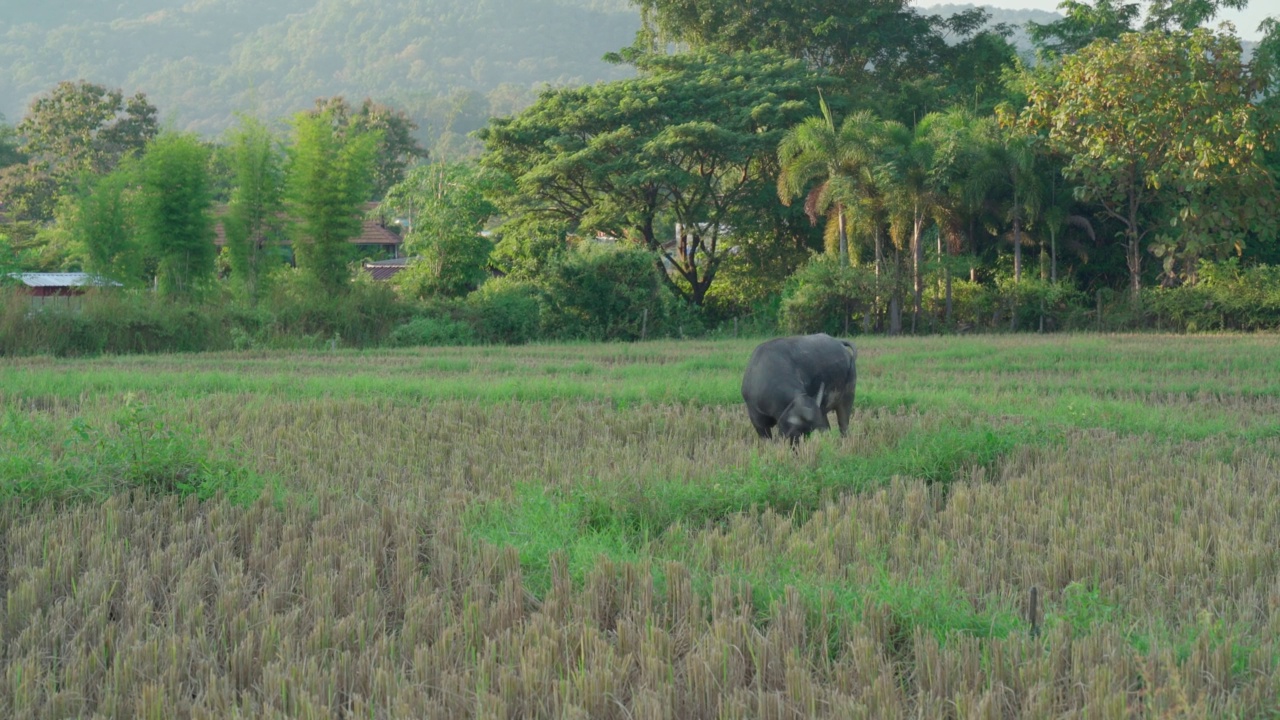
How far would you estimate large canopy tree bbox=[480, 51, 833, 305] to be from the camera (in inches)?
949

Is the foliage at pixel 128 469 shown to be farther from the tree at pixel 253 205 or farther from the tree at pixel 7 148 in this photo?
the tree at pixel 7 148

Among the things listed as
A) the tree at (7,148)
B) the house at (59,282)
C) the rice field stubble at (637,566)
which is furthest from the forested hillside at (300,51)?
the rice field stubble at (637,566)

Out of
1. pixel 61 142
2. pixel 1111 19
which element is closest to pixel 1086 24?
pixel 1111 19

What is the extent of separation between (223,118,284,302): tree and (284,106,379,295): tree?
1.16 feet

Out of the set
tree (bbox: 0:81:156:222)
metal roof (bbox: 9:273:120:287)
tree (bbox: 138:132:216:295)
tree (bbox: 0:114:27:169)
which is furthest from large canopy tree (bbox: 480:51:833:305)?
tree (bbox: 0:114:27:169)

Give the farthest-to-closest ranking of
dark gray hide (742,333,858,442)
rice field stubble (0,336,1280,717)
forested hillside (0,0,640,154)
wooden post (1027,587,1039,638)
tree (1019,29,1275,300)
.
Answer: forested hillside (0,0,640,154), tree (1019,29,1275,300), dark gray hide (742,333,858,442), wooden post (1027,587,1039,638), rice field stubble (0,336,1280,717)

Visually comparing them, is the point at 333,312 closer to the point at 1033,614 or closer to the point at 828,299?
the point at 828,299

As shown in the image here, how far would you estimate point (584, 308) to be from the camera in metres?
21.6

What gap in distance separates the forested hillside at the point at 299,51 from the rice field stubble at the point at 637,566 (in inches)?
5330

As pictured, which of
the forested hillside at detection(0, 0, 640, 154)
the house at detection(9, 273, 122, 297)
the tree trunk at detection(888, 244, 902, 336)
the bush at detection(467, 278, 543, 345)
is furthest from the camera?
the forested hillside at detection(0, 0, 640, 154)

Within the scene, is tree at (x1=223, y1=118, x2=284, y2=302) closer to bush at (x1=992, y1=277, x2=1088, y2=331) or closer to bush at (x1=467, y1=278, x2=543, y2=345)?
bush at (x1=467, y1=278, x2=543, y2=345)

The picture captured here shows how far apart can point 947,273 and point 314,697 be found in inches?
822

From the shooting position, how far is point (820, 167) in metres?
22.3

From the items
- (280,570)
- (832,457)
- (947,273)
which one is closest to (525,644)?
(280,570)
